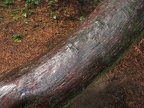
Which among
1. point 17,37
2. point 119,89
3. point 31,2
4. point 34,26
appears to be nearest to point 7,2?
point 31,2

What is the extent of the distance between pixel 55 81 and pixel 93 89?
2.17m

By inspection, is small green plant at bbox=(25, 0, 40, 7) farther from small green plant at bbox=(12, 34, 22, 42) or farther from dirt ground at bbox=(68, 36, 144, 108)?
dirt ground at bbox=(68, 36, 144, 108)

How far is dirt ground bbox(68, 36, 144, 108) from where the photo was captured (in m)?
3.71

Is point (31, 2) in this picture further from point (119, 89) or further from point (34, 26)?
point (119, 89)

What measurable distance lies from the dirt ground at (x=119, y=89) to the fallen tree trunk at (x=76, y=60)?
1596 millimetres

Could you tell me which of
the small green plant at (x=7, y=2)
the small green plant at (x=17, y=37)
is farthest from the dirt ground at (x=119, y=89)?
the small green plant at (x=7, y=2)

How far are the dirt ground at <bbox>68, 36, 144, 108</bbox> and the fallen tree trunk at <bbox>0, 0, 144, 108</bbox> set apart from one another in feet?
5.24

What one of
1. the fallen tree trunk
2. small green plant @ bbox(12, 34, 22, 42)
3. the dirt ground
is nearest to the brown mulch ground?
small green plant @ bbox(12, 34, 22, 42)

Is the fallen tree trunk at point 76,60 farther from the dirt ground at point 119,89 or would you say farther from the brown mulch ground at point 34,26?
the brown mulch ground at point 34,26

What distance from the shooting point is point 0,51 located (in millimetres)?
4809

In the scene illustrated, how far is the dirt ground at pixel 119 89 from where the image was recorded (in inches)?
146

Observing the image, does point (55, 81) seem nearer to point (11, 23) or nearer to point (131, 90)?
point (131, 90)

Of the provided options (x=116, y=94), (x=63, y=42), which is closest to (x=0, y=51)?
(x=116, y=94)

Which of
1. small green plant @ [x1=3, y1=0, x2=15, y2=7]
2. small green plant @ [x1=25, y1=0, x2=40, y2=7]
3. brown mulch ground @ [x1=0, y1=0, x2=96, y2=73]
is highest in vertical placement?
small green plant @ [x1=3, y1=0, x2=15, y2=7]
